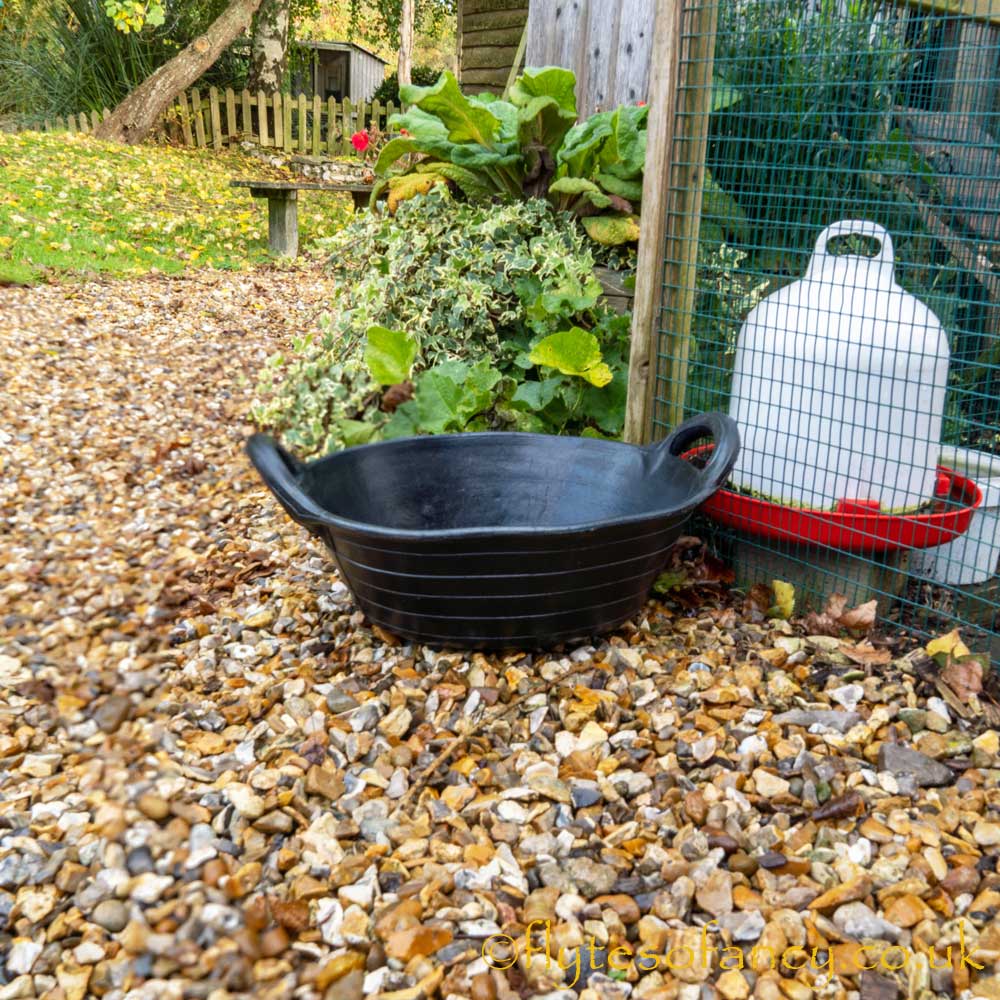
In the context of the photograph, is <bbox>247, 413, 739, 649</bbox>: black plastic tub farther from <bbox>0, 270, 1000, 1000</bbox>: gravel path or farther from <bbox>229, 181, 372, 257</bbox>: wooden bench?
<bbox>229, 181, 372, 257</bbox>: wooden bench

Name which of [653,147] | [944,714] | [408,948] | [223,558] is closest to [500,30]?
[653,147]

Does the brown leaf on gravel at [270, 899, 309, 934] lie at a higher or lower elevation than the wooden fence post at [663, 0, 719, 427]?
lower

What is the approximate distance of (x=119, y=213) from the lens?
7062 millimetres

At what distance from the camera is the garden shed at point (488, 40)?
591 centimetres

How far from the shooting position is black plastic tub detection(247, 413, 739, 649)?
1.70 meters

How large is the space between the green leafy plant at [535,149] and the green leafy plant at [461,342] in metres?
0.08

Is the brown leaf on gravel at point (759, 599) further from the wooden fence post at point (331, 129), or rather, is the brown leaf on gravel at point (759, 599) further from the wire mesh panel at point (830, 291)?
the wooden fence post at point (331, 129)

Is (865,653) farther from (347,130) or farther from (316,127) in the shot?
(347,130)

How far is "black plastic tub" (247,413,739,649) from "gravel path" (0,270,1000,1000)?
135mm

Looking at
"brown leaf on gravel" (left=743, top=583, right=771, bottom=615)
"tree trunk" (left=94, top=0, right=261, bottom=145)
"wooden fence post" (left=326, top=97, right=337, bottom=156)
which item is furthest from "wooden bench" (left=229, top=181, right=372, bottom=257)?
"wooden fence post" (left=326, top=97, right=337, bottom=156)

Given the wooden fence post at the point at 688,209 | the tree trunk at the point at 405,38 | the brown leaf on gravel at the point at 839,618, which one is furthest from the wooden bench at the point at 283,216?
the tree trunk at the point at 405,38

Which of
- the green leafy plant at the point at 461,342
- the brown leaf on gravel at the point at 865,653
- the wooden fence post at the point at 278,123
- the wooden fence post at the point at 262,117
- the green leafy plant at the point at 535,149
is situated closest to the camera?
the brown leaf on gravel at the point at 865,653

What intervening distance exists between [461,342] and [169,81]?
1038cm

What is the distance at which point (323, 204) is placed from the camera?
8.81 m
